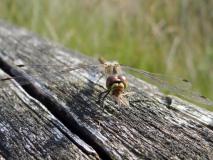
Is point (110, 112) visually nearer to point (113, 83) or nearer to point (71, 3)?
point (113, 83)

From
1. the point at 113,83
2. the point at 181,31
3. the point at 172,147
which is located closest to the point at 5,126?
the point at 113,83

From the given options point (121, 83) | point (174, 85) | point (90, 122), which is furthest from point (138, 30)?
point (90, 122)

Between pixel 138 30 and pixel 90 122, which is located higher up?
pixel 138 30

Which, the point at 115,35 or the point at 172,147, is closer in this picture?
the point at 172,147

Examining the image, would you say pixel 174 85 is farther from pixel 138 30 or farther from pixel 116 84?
pixel 138 30

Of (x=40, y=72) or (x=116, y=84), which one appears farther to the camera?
(x=40, y=72)

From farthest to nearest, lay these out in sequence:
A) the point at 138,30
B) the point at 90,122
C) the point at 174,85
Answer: the point at 138,30
the point at 174,85
the point at 90,122
